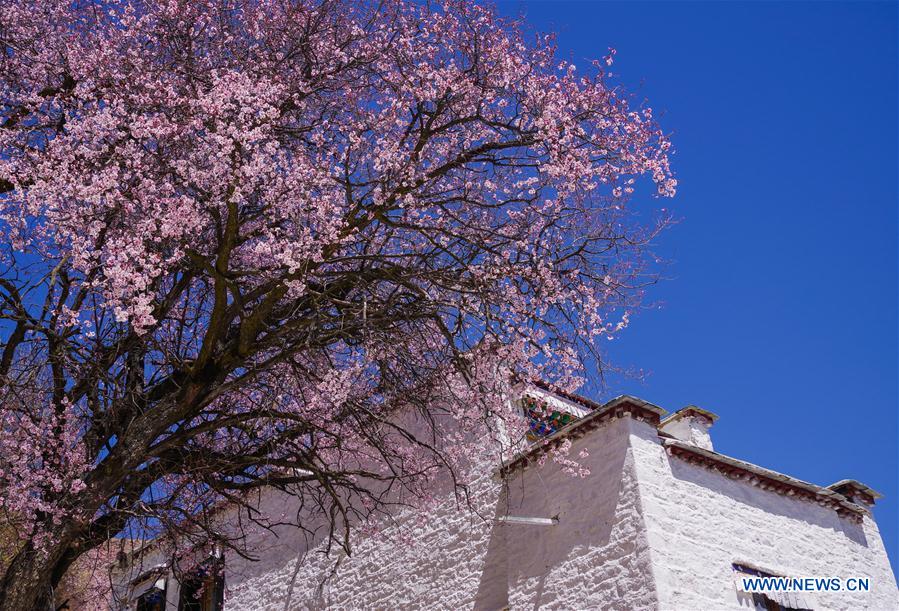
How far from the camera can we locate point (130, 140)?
9.76m

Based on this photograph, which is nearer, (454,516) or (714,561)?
(714,561)

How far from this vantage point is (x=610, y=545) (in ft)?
40.3

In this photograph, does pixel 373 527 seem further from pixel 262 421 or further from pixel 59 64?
pixel 59 64

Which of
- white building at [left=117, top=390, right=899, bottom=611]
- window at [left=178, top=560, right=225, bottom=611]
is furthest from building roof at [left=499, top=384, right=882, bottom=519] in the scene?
window at [left=178, top=560, right=225, bottom=611]

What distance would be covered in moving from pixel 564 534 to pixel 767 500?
3966 millimetres

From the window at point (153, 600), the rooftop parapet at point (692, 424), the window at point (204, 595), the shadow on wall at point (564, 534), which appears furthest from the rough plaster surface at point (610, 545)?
the window at point (153, 600)

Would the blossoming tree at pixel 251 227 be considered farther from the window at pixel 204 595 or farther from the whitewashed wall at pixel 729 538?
the window at pixel 204 595

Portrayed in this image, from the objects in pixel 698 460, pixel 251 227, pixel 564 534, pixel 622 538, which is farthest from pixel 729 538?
pixel 251 227

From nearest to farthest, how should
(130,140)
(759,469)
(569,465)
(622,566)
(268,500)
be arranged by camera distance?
(130,140), (622,566), (569,465), (759,469), (268,500)

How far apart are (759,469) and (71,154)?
11.8 metres

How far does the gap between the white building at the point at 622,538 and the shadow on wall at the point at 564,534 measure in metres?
0.02

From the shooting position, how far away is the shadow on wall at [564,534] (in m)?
12.2

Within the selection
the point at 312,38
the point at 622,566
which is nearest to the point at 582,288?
the point at 622,566

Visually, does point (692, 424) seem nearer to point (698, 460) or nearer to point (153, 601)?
point (698, 460)
